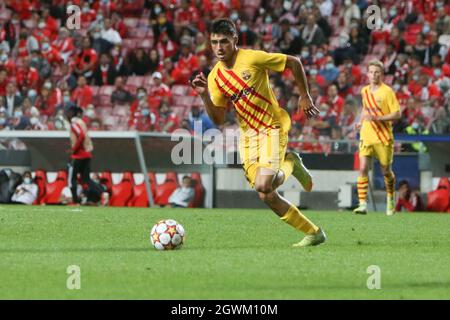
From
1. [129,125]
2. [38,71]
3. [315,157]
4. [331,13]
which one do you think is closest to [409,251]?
[315,157]

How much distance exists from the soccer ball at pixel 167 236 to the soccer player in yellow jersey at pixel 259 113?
0.82 m

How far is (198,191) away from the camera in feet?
71.1

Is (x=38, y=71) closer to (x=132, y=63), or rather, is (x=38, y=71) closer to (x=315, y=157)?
(x=132, y=63)

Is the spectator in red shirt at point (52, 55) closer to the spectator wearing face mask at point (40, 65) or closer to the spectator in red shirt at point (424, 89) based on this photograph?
the spectator wearing face mask at point (40, 65)

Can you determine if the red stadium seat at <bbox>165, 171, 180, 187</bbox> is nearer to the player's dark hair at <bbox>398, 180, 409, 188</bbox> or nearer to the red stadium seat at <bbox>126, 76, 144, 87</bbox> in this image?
the player's dark hair at <bbox>398, 180, 409, 188</bbox>

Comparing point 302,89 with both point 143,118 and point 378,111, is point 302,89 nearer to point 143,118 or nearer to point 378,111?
point 378,111

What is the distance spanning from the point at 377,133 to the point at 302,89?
749cm

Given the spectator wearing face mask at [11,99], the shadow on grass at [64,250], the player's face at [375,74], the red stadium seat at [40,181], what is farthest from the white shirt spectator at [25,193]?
the shadow on grass at [64,250]

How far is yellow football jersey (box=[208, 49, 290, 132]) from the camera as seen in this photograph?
10953 mm

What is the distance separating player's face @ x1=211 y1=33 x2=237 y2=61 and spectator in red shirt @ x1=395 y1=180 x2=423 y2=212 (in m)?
10.4

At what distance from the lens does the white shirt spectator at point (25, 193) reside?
21906 mm

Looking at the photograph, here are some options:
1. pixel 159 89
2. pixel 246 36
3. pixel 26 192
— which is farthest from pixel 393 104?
pixel 246 36

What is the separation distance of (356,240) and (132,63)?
16.6 meters

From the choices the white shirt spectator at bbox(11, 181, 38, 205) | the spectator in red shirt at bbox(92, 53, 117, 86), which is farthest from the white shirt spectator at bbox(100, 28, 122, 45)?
the white shirt spectator at bbox(11, 181, 38, 205)
